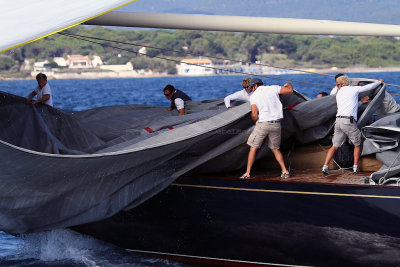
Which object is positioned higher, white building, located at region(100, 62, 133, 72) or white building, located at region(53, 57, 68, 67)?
white building, located at region(53, 57, 68, 67)

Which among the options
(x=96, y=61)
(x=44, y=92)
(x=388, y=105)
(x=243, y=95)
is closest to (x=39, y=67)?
(x=96, y=61)

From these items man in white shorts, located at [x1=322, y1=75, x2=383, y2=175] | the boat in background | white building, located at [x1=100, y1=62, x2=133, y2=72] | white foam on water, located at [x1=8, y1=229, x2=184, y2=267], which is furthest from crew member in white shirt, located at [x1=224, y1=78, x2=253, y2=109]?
white building, located at [x1=100, y1=62, x2=133, y2=72]

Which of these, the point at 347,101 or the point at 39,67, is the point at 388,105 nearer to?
the point at 347,101

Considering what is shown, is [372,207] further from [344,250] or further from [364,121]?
[364,121]

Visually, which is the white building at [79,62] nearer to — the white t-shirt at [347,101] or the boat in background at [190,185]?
the boat in background at [190,185]

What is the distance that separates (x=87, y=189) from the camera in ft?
23.1

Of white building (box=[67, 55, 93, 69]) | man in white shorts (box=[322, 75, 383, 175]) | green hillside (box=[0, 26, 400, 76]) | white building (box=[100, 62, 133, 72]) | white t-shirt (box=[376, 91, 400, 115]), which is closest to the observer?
man in white shorts (box=[322, 75, 383, 175])

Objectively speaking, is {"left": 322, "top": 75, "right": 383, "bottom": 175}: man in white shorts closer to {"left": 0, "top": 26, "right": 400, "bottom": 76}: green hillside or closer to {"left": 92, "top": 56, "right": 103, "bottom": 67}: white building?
{"left": 0, "top": 26, "right": 400, "bottom": 76}: green hillside

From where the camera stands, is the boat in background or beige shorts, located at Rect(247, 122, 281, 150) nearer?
the boat in background

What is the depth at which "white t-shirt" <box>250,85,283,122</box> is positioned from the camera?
7.24 meters

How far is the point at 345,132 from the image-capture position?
24.2 ft

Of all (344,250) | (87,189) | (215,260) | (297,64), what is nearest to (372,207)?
(344,250)

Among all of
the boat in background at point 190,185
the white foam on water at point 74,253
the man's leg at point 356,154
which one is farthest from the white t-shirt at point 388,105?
the white foam on water at point 74,253

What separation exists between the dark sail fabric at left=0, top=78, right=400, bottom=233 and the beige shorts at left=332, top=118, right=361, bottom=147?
0.29m
